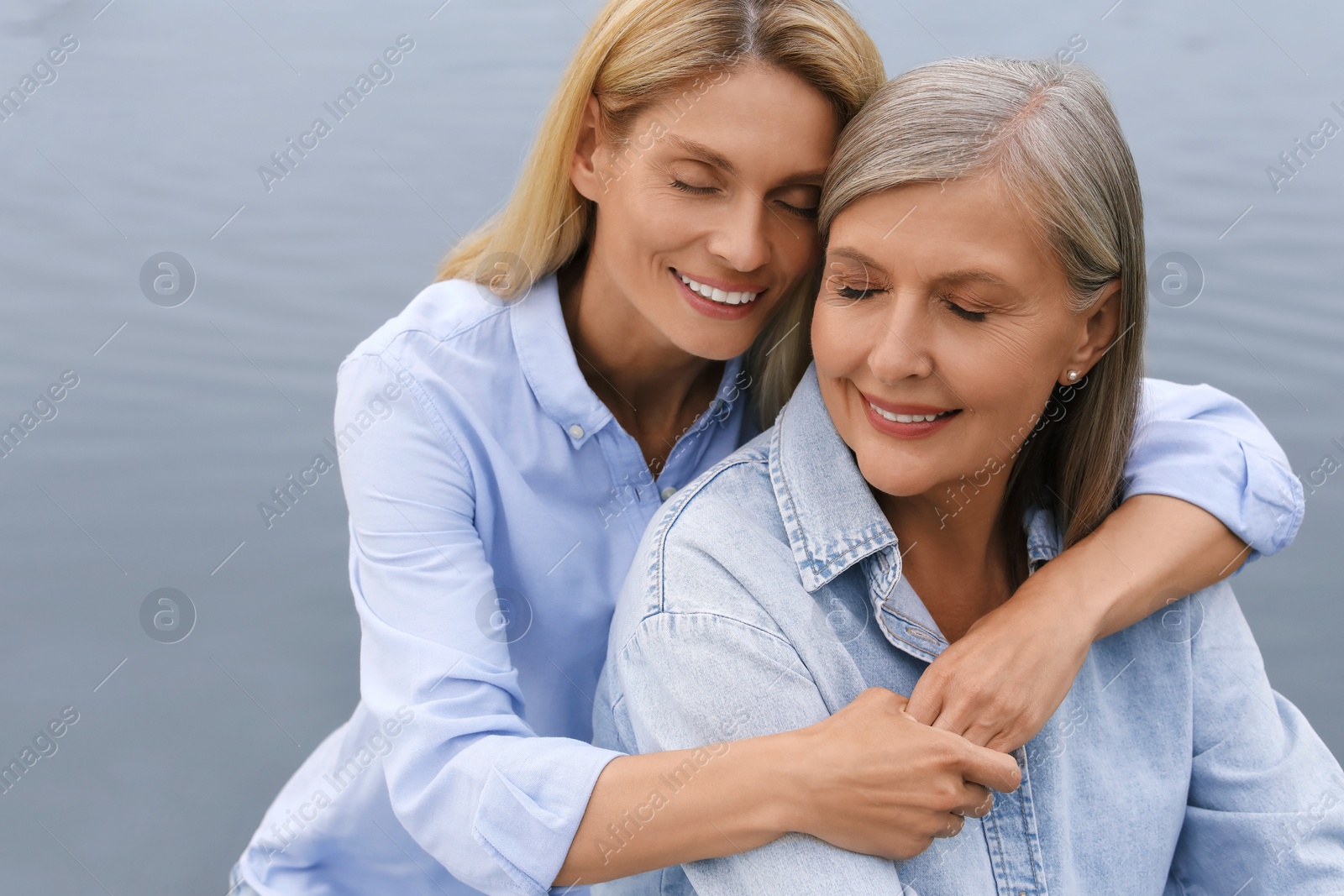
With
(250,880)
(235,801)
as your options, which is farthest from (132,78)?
(250,880)

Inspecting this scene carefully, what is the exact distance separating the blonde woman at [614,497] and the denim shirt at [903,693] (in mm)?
56

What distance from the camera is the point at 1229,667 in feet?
5.04

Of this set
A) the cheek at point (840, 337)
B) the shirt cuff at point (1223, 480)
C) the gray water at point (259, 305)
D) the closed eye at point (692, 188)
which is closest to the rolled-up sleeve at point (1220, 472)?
the shirt cuff at point (1223, 480)

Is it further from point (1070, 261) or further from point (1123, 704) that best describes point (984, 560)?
point (1070, 261)

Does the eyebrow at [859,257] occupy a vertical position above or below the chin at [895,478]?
above

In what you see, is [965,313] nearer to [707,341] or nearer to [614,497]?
[707,341]

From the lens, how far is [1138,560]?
4.81 ft

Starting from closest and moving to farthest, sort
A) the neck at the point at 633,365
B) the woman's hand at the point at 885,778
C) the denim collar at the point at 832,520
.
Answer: the woman's hand at the point at 885,778 < the denim collar at the point at 832,520 < the neck at the point at 633,365

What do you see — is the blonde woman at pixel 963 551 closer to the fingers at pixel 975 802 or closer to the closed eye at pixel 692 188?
the fingers at pixel 975 802

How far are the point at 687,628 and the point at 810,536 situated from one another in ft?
0.64

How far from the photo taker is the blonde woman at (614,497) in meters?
1.27

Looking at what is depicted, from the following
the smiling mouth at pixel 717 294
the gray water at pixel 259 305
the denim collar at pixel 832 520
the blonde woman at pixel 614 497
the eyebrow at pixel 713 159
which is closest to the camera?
the blonde woman at pixel 614 497

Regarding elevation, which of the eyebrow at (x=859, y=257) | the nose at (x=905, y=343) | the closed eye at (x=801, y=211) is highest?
the eyebrow at (x=859, y=257)

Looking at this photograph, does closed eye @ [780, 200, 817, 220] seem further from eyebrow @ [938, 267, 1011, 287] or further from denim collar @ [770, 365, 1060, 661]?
eyebrow @ [938, 267, 1011, 287]
